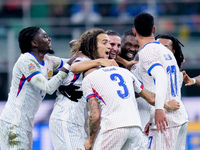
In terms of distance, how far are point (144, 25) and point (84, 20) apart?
7.08m

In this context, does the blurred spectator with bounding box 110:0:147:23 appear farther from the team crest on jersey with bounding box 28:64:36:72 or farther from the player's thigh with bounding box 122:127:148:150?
the player's thigh with bounding box 122:127:148:150

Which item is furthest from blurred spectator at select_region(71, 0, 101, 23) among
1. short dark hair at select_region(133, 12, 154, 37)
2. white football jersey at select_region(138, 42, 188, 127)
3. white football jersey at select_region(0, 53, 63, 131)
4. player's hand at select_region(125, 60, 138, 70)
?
white football jersey at select_region(138, 42, 188, 127)

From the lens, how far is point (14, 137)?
6.24 metres

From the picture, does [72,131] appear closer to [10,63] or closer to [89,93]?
[89,93]

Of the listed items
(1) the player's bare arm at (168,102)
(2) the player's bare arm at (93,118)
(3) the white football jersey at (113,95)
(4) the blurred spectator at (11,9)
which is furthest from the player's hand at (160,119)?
(4) the blurred spectator at (11,9)

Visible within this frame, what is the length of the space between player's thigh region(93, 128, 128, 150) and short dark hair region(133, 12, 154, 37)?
5.10 ft

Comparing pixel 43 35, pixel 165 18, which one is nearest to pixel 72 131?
pixel 43 35

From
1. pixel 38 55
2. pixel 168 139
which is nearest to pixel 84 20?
pixel 38 55

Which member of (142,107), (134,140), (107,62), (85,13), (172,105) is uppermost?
(107,62)

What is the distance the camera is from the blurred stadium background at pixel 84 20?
41.1 ft

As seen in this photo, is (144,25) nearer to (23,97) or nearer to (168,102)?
(168,102)

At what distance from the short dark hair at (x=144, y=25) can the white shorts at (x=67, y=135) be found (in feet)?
4.79

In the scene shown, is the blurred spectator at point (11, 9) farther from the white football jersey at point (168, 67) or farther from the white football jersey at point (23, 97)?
the white football jersey at point (168, 67)

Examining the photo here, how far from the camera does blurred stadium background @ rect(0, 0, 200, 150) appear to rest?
12531 millimetres
